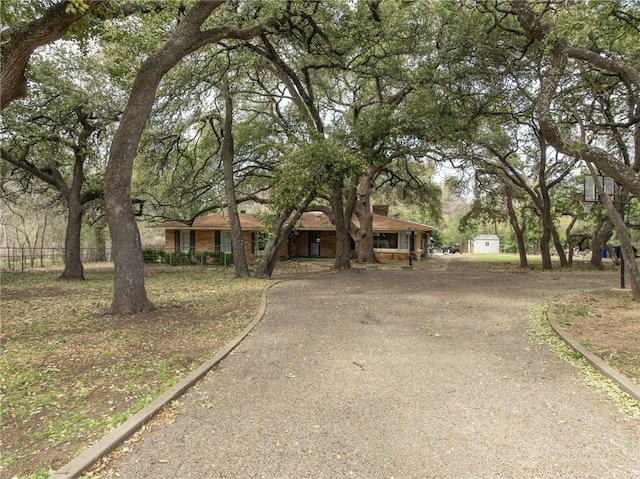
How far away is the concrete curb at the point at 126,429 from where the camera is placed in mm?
2764

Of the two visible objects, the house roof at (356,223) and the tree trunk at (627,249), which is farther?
the house roof at (356,223)

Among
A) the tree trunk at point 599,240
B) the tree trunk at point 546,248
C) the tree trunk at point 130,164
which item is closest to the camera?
the tree trunk at point 130,164

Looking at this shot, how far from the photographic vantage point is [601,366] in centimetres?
493

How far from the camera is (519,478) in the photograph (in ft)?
9.10

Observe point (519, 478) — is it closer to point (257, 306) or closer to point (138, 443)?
point (138, 443)

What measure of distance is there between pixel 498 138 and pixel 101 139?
17155 mm

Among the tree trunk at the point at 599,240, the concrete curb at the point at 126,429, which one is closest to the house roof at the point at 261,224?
the tree trunk at the point at 599,240

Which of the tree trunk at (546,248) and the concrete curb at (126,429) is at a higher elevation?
the tree trunk at (546,248)

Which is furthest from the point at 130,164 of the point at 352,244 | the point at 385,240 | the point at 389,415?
the point at 352,244

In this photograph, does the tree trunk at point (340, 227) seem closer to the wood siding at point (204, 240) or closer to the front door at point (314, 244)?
the wood siding at point (204, 240)

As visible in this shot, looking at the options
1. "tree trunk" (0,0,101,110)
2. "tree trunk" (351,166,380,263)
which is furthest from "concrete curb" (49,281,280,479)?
"tree trunk" (351,166,380,263)

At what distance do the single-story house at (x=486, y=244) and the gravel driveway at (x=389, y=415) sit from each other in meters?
52.0

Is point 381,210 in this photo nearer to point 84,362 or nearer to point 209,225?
point 209,225

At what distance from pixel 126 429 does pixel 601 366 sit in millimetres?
5075
